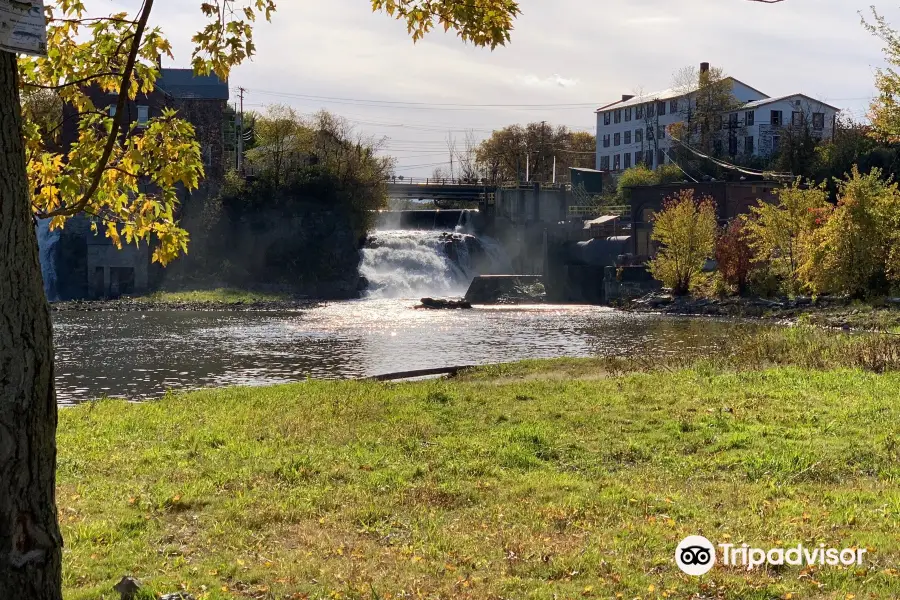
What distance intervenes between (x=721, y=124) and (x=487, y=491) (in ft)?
292

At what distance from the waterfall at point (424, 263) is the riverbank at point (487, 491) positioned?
50.1 metres

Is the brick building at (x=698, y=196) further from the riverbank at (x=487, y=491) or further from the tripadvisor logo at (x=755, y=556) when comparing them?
the tripadvisor logo at (x=755, y=556)

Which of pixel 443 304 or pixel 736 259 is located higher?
pixel 736 259

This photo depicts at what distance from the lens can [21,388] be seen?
4824 mm

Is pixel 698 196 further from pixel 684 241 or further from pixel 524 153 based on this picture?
pixel 524 153

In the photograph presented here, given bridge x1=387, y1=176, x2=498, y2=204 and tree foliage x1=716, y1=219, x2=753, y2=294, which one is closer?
tree foliage x1=716, y1=219, x2=753, y2=294

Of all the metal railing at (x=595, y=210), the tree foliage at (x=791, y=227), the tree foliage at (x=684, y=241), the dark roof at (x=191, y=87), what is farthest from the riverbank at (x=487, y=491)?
the metal railing at (x=595, y=210)

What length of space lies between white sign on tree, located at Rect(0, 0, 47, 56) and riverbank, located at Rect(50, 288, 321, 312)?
5141 cm

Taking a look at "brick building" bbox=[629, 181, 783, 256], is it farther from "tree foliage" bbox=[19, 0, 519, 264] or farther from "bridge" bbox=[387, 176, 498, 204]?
"tree foliage" bbox=[19, 0, 519, 264]

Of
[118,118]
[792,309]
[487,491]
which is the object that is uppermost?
[118,118]

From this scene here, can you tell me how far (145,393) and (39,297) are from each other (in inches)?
720

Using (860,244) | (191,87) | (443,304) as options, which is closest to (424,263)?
(443,304)

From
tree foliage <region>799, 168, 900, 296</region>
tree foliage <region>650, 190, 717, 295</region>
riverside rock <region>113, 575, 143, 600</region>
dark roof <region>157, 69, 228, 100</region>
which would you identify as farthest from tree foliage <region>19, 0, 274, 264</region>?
dark roof <region>157, 69, 228, 100</region>

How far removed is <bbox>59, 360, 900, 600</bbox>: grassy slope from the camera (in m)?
6.54
